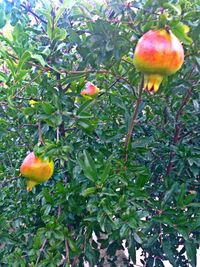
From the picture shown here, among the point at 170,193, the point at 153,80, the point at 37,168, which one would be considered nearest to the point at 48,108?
the point at 37,168

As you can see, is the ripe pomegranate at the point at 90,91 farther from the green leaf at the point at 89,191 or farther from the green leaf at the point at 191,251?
the green leaf at the point at 191,251

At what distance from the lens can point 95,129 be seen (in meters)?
1.13

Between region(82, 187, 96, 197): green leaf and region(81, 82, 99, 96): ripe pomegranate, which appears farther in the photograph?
region(81, 82, 99, 96): ripe pomegranate

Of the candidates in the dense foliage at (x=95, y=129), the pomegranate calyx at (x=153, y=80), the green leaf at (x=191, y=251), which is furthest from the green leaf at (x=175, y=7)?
the green leaf at (x=191, y=251)

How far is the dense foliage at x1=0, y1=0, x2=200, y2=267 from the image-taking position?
90cm

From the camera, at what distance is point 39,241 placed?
3.22 feet

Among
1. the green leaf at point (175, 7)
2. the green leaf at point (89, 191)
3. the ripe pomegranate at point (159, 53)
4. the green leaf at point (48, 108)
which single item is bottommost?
the green leaf at point (89, 191)

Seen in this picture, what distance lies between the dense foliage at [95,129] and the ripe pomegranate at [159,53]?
4 cm

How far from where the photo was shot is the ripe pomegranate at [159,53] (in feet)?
2.30

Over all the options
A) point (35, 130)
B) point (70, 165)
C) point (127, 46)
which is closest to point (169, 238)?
point (70, 165)

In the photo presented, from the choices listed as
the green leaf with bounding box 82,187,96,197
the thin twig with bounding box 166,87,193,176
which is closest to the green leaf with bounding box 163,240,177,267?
the thin twig with bounding box 166,87,193,176

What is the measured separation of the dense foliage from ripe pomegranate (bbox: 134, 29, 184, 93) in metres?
0.04

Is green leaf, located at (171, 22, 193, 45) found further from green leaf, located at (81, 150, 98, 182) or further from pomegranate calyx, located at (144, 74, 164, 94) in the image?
green leaf, located at (81, 150, 98, 182)

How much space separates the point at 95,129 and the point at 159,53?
470mm
